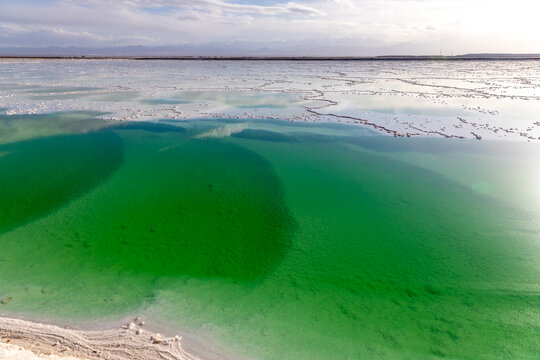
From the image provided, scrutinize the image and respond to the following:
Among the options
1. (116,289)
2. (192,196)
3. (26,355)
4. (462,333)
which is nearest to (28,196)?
(192,196)

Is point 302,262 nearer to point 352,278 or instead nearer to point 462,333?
point 352,278

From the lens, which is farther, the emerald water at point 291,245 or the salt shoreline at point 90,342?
the emerald water at point 291,245

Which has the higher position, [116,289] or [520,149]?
[520,149]

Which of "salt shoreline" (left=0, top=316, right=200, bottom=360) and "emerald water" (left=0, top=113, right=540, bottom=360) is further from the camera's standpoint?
"emerald water" (left=0, top=113, right=540, bottom=360)
